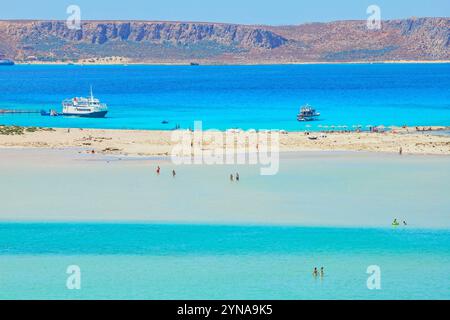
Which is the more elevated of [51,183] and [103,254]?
[51,183]

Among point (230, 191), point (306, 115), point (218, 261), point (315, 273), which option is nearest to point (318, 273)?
point (315, 273)

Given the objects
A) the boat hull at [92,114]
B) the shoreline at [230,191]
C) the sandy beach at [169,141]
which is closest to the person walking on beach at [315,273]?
the shoreline at [230,191]

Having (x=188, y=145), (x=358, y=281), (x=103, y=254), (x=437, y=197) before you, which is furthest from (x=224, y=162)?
(x=358, y=281)

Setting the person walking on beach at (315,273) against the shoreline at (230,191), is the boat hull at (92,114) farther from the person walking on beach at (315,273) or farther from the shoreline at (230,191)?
the person walking on beach at (315,273)

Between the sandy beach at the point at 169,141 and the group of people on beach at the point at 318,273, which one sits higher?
the sandy beach at the point at 169,141

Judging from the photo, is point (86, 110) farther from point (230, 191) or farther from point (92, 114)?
point (230, 191)

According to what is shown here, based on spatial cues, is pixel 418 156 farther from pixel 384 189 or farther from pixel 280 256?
pixel 280 256

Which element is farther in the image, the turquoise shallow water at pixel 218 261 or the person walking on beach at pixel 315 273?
the person walking on beach at pixel 315 273
